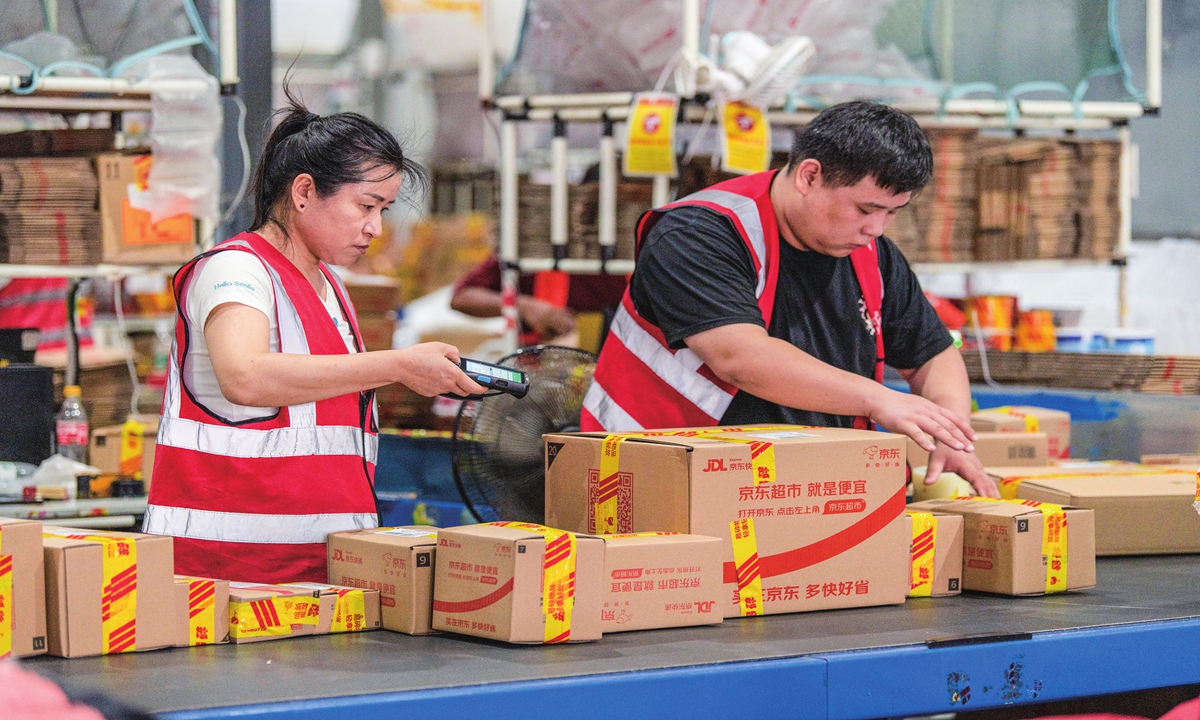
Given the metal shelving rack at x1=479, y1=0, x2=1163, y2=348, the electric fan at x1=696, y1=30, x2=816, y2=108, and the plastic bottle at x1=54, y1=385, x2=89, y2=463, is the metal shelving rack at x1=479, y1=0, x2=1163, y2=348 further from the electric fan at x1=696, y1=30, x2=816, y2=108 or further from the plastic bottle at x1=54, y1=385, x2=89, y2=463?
the plastic bottle at x1=54, y1=385, x2=89, y2=463

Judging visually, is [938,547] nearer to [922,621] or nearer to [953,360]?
[922,621]

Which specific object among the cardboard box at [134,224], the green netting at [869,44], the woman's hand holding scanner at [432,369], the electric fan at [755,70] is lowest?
the woman's hand holding scanner at [432,369]

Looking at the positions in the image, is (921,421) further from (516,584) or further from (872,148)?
(516,584)

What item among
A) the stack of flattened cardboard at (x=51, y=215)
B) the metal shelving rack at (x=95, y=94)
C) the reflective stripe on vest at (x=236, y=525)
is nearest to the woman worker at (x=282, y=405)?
the reflective stripe on vest at (x=236, y=525)

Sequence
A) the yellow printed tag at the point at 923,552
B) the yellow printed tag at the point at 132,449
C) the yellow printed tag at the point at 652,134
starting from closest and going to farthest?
the yellow printed tag at the point at 923,552, the yellow printed tag at the point at 132,449, the yellow printed tag at the point at 652,134

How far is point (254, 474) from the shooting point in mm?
2549

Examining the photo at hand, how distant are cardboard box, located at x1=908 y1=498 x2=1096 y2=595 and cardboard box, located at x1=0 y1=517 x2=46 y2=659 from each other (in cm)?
175

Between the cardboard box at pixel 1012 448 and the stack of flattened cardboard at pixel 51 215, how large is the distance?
→ 117 inches

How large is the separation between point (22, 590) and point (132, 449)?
3.04m

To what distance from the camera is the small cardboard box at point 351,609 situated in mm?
2291

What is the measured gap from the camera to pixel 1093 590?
2867 mm

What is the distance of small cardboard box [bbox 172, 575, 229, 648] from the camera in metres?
Result: 2.15

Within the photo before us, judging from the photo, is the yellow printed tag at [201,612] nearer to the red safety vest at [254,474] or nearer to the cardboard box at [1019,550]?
the red safety vest at [254,474]

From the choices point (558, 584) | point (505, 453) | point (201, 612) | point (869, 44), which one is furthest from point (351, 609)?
point (869, 44)
